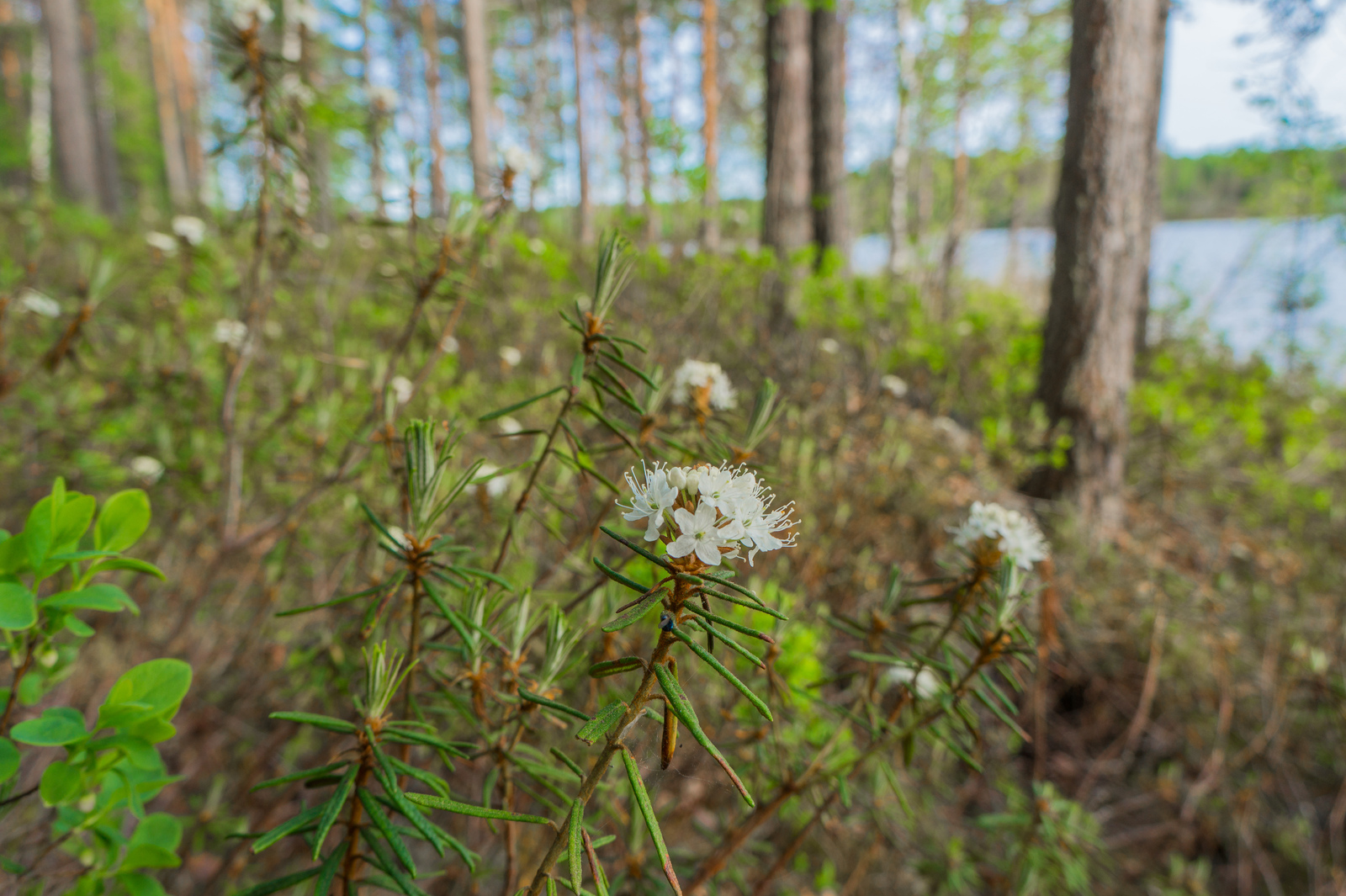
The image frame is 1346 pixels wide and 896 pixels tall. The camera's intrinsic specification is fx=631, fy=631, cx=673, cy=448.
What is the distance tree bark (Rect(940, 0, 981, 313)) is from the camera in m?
6.05

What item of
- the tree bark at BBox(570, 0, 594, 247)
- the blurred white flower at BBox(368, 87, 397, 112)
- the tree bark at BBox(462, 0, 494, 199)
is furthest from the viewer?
the tree bark at BBox(570, 0, 594, 247)

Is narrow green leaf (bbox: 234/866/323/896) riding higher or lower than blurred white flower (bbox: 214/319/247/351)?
lower

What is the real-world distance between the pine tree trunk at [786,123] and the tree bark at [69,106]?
9695 millimetres

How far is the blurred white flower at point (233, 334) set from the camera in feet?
7.03

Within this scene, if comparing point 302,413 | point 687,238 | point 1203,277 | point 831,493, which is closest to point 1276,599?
point 831,493

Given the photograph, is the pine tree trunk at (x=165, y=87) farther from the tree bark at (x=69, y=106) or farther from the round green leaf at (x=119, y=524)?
the round green leaf at (x=119, y=524)

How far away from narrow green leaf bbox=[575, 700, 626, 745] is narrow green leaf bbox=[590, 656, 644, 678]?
0.04 m

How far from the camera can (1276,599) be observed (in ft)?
11.1

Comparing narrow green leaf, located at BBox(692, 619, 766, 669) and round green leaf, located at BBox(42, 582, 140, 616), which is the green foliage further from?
narrow green leaf, located at BBox(692, 619, 766, 669)

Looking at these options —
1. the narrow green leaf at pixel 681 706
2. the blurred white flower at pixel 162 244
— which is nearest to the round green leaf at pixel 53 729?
the narrow green leaf at pixel 681 706

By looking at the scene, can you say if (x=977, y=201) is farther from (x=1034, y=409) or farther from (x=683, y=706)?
(x=683, y=706)

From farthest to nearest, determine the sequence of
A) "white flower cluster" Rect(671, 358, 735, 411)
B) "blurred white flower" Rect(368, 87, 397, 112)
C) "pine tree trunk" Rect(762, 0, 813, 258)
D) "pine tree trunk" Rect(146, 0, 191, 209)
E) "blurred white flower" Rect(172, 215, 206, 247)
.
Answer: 1. "pine tree trunk" Rect(146, 0, 191, 209)
2. "pine tree trunk" Rect(762, 0, 813, 258)
3. "blurred white flower" Rect(172, 215, 206, 247)
4. "blurred white flower" Rect(368, 87, 397, 112)
5. "white flower cluster" Rect(671, 358, 735, 411)

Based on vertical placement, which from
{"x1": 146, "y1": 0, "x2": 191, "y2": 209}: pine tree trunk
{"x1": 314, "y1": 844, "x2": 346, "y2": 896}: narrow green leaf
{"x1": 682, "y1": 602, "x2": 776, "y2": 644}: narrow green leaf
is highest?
{"x1": 146, "y1": 0, "x2": 191, "y2": 209}: pine tree trunk

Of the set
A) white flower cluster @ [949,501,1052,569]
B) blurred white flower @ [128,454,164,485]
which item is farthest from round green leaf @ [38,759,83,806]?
blurred white flower @ [128,454,164,485]
